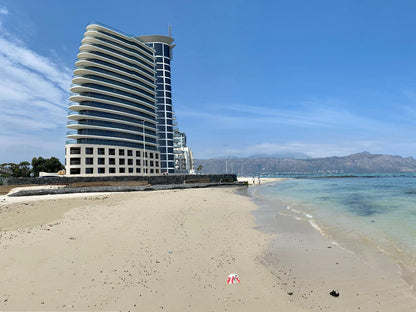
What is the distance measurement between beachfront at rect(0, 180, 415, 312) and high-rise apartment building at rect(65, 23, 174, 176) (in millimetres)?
56157

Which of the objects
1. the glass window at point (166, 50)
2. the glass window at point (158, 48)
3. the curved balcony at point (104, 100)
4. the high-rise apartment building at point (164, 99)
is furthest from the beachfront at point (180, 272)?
the glass window at point (166, 50)

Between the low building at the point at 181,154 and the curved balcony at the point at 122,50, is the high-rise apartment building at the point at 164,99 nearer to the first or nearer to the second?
the curved balcony at the point at 122,50

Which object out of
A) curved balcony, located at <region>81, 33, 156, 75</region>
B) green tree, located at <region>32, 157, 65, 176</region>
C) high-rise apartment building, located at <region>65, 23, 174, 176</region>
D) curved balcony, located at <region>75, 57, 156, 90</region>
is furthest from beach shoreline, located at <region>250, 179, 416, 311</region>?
curved balcony, located at <region>81, 33, 156, 75</region>

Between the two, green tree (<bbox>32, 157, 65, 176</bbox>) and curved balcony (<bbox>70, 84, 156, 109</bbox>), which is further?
green tree (<bbox>32, 157, 65, 176</bbox>)

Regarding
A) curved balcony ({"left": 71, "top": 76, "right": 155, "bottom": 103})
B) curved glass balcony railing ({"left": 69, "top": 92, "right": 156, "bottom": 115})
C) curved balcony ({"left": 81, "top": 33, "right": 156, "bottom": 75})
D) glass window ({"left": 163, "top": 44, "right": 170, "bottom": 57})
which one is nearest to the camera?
curved glass balcony railing ({"left": 69, "top": 92, "right": 156, "bottom": 115})

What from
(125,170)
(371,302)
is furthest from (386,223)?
(125,170)

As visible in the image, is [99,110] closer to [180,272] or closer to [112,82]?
[112,82]

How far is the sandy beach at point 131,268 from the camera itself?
231 inches

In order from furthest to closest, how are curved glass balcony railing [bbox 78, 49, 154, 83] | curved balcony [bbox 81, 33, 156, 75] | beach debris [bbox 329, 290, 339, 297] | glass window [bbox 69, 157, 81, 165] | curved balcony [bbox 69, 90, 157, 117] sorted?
curved balcony [bbox 81, 33, 156, 75]
curved glass balcony railing [bbox 78, 49, 154, 83]
curved balcony [bbox 69, 90, 157, 117]
glass window [bbox 69, 157, 81, 165]
beach debris [bbox 329, 290, 339, 297]

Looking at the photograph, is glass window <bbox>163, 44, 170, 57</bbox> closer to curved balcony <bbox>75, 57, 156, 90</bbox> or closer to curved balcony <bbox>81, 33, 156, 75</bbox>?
curved balcony <bbox>81, 33, 156, 75</bbox>

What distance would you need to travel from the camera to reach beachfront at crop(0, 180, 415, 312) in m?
5.96

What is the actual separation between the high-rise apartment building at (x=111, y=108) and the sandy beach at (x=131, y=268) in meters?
55.2

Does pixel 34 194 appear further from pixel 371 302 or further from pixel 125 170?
pixel 125 170

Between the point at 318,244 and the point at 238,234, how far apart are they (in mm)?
3906
